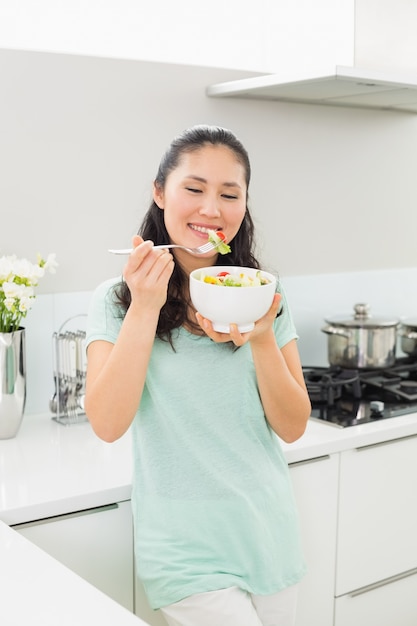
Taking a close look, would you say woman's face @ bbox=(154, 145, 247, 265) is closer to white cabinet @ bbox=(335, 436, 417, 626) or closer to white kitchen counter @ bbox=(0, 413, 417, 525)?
white kitchen counter @ bbox=(0, 413, 417, 525)

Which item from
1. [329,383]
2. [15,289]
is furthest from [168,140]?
[329,383]

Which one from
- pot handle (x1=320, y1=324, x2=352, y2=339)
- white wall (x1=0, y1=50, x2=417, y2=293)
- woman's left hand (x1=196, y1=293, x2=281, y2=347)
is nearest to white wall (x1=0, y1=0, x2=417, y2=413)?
white wall (x1=0, y1=50, x2=417, y2=293)

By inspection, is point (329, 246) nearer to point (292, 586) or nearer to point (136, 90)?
point (136, 90)

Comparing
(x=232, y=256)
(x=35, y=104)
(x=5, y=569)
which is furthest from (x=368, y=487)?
(x=35, y=104)

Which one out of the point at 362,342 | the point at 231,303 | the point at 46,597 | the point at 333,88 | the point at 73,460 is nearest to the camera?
the point at 46,597

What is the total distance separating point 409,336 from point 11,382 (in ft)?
4.34

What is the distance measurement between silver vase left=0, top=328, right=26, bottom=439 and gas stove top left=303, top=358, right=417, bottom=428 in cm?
74

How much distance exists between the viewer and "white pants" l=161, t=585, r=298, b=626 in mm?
1441

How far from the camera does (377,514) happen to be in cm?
211

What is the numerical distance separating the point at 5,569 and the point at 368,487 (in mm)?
1066

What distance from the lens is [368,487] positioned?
208cm

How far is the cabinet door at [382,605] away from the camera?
2.07m

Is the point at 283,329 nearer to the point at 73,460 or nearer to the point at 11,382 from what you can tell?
the point at 73,460

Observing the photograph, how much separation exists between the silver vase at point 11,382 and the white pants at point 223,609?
0.66 m
